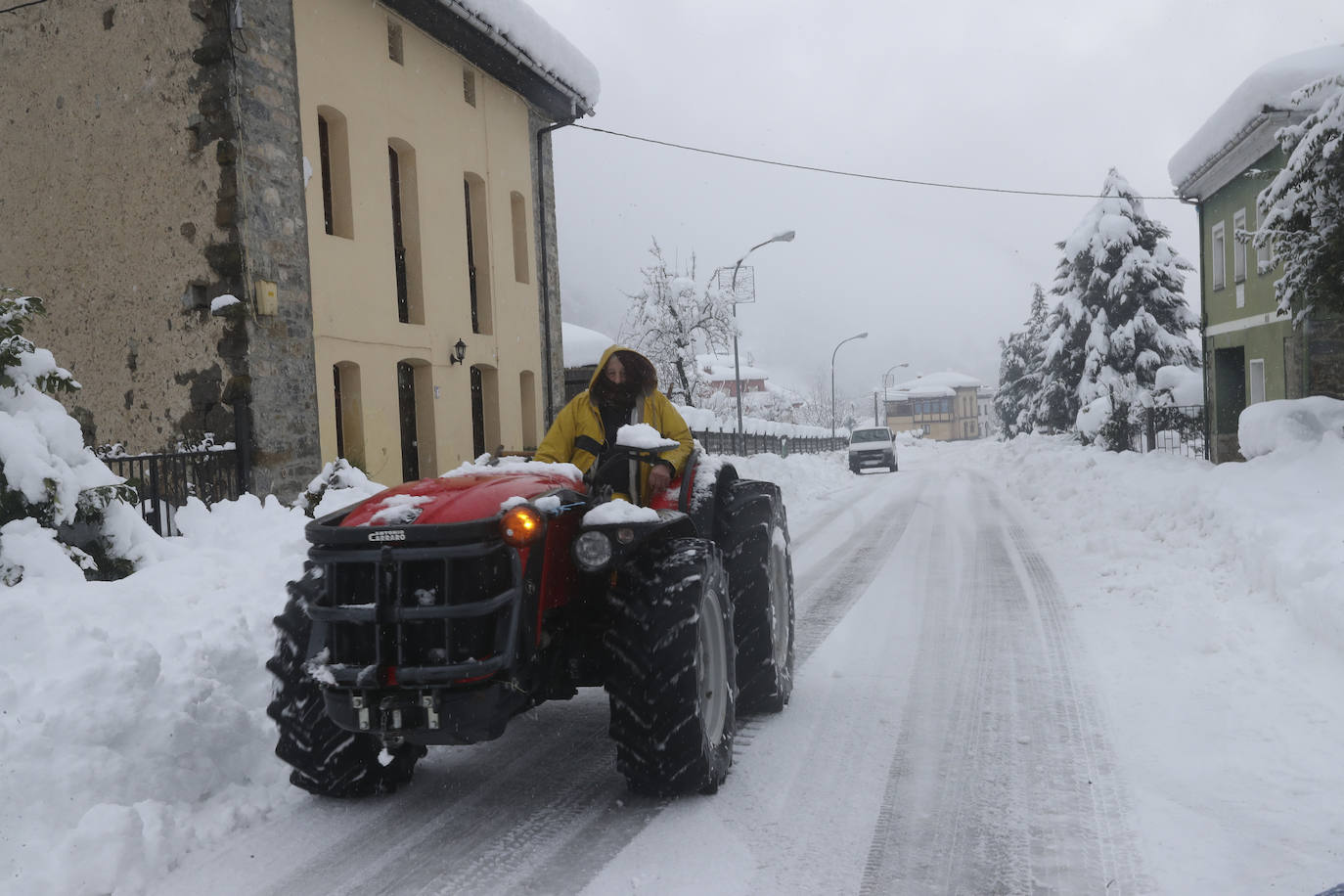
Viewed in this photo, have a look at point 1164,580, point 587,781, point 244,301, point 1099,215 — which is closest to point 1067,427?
point 1099,215

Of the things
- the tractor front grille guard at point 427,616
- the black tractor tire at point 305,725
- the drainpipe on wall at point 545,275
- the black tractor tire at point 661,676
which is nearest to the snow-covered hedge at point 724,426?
the drainpipe on wall at point 545,275

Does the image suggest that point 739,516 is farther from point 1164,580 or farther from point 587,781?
point 1164,580

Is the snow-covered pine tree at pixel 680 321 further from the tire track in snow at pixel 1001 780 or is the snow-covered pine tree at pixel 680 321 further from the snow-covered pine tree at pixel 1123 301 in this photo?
the tire track in snow at pixel 1001 780

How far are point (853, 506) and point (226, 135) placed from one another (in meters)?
12.7

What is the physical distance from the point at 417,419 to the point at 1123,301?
2452 centimetres

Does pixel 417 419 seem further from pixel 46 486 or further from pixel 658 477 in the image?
pixel 658 477

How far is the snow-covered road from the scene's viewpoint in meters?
3.40

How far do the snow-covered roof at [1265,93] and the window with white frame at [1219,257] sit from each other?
3191mm

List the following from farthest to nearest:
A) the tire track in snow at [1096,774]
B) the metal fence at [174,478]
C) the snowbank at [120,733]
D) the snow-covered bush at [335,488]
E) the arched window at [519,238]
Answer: the arched window at [519,238] → the snow-covered bush at [335,488] → the metal fence at [174,478] → the snowbank at [120,733] → the tire track in snow at [1096,774]

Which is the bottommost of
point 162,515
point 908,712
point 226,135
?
point 908,712

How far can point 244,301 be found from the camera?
10.6m

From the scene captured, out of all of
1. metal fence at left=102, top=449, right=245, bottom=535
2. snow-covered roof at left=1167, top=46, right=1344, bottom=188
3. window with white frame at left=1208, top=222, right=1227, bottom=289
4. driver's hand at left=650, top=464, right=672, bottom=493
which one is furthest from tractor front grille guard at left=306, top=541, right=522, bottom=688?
window with white frame at left=1208, top=222, right=1227, bottom=289

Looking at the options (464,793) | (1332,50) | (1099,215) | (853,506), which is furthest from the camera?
(1099,215)

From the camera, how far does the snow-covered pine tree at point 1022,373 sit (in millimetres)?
47147
